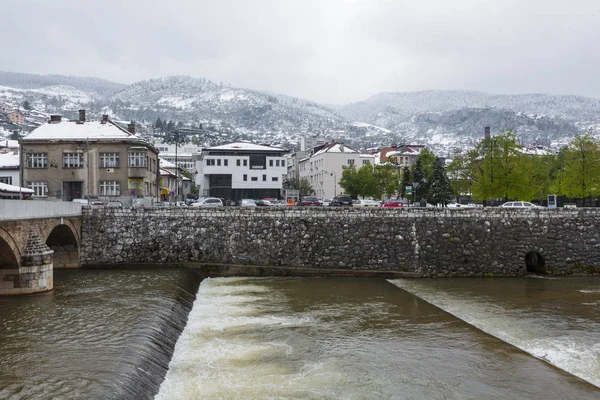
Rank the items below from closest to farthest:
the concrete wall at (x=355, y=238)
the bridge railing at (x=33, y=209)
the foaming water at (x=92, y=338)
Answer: the foaming water at (x=92, y=338)
the bridge railing at (x=33, y=209)
the concrete wall at (x=355, y=238)

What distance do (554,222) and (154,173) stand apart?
3988cm

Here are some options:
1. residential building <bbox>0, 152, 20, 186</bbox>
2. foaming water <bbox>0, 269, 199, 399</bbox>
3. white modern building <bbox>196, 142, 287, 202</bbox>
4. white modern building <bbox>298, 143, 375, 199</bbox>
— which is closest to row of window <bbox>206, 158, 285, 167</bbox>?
white modern building <bbox>196, 142, 287, 202</bbox>

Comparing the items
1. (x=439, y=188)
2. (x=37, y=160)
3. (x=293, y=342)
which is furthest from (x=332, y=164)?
(x=293, y=342)

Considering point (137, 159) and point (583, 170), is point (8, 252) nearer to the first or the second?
point (137, 159)

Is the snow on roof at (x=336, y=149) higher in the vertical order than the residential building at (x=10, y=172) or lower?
higher

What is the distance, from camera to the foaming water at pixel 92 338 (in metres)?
13.4

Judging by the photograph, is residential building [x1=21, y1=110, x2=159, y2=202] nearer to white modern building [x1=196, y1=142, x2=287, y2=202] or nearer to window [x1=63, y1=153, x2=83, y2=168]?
window [x1=63, y1=153, x2=83, y2=168]

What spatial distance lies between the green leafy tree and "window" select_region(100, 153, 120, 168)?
136ft

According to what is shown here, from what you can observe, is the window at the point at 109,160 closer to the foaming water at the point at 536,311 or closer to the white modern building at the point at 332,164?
the foaming water at the point at 536,311

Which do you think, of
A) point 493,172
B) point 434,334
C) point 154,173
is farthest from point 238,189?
point 434,334

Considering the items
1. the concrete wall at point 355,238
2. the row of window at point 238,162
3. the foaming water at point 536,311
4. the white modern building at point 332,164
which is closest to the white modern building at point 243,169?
the row of window at point 238,162

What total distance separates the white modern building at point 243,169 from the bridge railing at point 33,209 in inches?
2076

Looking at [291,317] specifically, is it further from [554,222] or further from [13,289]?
[554,222]

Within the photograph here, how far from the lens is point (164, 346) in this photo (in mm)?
17219
